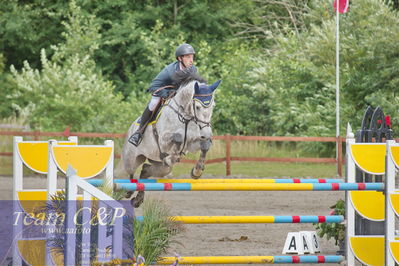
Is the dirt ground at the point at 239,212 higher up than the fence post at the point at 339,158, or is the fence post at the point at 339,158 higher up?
the fence post at the point at 339,158

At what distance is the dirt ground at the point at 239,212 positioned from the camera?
7391 mm

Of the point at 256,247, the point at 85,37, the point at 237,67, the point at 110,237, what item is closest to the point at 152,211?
the point at 110,237

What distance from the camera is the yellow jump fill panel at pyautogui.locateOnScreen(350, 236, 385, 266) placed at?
18.7 feet

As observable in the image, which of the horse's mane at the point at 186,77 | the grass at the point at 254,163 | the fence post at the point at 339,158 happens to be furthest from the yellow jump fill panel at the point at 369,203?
the fence post at the point at 339,158

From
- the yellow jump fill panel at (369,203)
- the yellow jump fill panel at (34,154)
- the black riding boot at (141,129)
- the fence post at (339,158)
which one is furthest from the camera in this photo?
the fence post at (339,158)

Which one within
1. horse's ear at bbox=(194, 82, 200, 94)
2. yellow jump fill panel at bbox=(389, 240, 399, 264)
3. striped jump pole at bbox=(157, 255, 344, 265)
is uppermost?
horse's ear at bbox=(194, 82, 200, 94)

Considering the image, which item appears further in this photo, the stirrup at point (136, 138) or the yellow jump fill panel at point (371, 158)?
the stirrup at point (136, 138)

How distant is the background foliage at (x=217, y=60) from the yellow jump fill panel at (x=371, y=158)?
1155 cm

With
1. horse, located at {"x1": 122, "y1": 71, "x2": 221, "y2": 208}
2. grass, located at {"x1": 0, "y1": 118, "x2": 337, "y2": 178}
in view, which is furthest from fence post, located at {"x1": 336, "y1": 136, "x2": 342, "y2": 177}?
horse, located at {"x1": 122, "y1": 71, "x2": 221, "y2": 208}

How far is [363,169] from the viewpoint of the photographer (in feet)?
18.4

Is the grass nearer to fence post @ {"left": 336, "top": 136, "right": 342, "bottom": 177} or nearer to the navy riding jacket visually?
fence post @ {"left": 336, "top": 136, "right": 342, "bottom": 177}

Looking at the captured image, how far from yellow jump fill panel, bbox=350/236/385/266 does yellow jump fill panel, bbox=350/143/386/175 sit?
510 millimetres

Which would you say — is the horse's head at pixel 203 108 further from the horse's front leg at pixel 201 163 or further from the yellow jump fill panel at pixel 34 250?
the yellow jump fill panel at pixel 34 250

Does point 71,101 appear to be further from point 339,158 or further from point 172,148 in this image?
point 172,148
